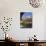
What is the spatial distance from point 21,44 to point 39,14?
131 centimetres

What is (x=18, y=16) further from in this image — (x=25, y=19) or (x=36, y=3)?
(x=36, y=3)

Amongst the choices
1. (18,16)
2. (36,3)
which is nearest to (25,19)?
(18,16)

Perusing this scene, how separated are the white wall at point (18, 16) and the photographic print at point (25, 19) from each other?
0.34ft

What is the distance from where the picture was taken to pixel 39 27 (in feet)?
15.2

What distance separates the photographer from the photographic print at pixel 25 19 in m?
4.54

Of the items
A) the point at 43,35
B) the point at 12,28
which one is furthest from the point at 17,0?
the point at 43,35

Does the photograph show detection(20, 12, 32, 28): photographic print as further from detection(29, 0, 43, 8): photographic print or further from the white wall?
detection(29, 0, 43, 8): photographic print

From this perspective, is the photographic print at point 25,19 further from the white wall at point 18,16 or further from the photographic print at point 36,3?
the photographic print at point 36,3

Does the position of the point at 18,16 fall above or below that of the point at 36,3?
below

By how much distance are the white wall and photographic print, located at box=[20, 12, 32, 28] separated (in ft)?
0.34

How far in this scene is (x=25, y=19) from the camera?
456cm

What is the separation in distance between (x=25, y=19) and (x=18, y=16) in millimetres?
264

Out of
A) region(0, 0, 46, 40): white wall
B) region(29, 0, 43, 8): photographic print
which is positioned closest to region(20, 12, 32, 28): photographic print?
region(0, 0, 46, 40): white wall

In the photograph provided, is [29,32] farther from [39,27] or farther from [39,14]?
[39,14]
